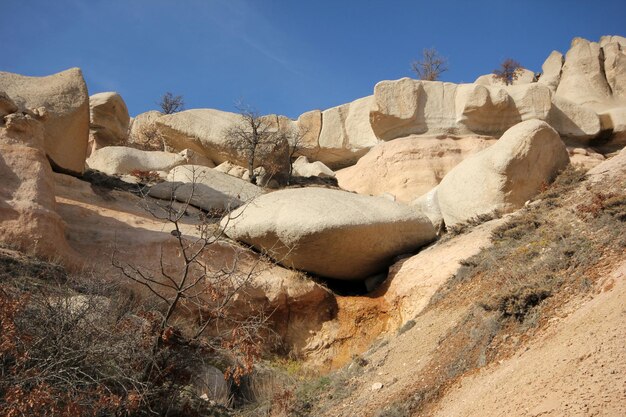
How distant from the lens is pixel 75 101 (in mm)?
12672

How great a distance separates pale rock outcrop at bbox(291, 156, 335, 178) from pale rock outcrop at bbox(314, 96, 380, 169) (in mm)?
606

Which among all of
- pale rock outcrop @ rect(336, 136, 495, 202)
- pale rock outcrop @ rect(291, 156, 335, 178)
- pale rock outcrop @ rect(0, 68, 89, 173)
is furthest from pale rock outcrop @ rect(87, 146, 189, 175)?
pale rock outcrop @ rect(336, 136, 495, 202)

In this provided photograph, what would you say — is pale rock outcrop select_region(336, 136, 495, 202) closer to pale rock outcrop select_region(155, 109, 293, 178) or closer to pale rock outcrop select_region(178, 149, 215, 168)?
pale rock outcrop select_region(155, 109, 293, 178)

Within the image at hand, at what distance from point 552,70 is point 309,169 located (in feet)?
39.4

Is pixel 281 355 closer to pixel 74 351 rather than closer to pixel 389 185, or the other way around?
pixel 74 351

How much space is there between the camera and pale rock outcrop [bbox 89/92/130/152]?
18.5 meters

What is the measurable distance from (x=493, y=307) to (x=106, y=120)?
15.5 metres

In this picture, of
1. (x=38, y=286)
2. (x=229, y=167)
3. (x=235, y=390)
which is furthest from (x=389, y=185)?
(x=38, y=286)

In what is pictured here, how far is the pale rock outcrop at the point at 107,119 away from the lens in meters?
18.5

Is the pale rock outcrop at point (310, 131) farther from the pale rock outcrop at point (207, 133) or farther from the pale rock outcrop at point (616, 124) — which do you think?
the pale rock outcrop at point (616, 124)

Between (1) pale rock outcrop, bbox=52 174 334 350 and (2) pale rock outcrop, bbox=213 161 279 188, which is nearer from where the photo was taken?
(1) pale rock outcrop, bbox=52 174 334 350

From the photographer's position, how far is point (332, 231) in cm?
1059

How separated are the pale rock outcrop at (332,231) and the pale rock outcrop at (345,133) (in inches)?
326

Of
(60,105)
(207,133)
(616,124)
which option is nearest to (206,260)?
(60,105)
